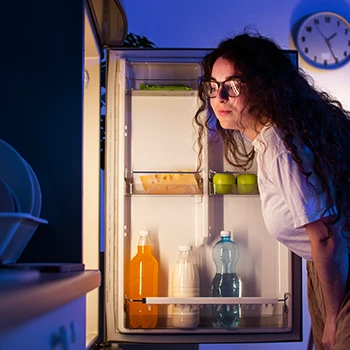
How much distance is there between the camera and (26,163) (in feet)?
4.77

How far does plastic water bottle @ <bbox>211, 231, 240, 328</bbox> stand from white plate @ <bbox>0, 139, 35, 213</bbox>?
3.31 ft

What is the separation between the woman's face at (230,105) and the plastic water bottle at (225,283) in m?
0.66

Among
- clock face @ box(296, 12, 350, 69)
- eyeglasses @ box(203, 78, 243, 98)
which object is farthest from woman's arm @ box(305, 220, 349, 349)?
clock face @ box(296, 12, 350, 69)

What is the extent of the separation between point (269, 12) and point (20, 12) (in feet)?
6.89

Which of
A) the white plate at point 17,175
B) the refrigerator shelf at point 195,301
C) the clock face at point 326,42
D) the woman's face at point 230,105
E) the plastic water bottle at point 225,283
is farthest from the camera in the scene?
the clock face at point 326,42

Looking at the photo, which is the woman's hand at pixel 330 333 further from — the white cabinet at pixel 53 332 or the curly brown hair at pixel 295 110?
the white cabinet at pixel 53 332

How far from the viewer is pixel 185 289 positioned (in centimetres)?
226

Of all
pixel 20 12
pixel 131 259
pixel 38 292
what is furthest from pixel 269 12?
pixel 38 292

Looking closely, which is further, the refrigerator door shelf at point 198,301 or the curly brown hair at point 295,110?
the refrigerator door shelf at point 198,301

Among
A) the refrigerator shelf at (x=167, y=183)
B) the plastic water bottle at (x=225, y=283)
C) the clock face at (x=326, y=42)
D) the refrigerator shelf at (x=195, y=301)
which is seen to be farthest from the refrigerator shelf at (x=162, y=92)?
the clock face at (x=326, y=42)

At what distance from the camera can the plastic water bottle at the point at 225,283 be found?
2297mm

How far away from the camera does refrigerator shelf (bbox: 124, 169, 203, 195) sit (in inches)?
89.4

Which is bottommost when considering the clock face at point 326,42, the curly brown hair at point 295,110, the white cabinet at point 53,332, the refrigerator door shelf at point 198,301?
the refrigerator door shelf at point 198,301

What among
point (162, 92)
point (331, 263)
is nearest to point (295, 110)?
point (331, 263)
